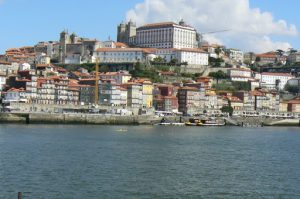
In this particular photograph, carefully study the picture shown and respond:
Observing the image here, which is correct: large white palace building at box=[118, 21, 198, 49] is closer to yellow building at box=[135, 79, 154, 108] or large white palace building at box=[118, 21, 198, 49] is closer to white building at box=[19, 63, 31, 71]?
white building at box=[19, 63, 31, 71]

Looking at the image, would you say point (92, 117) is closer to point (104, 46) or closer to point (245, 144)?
point (245, 144)

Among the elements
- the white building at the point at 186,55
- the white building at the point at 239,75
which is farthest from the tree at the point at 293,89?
the white building at the point at 186,55

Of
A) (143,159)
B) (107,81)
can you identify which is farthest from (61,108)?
(143,159)

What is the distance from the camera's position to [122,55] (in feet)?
289

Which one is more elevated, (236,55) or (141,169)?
(236,55)

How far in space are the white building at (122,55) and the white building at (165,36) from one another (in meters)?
7.11

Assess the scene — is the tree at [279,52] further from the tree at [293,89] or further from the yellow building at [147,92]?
the yellow building at [147,92]

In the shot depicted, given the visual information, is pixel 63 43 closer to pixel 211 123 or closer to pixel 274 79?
pixel 274 79

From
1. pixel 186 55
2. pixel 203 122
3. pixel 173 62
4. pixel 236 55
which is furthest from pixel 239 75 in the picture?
pixel 203 122

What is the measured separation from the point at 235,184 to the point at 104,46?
74.3 m

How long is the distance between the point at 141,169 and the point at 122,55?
64.7 meters

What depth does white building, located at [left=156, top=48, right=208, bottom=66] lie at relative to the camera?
3487 inches

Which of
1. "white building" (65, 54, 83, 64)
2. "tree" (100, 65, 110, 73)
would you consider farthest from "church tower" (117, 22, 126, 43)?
"tree" (100, 65, 110, 73)

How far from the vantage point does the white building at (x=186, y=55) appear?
88.6 metres
